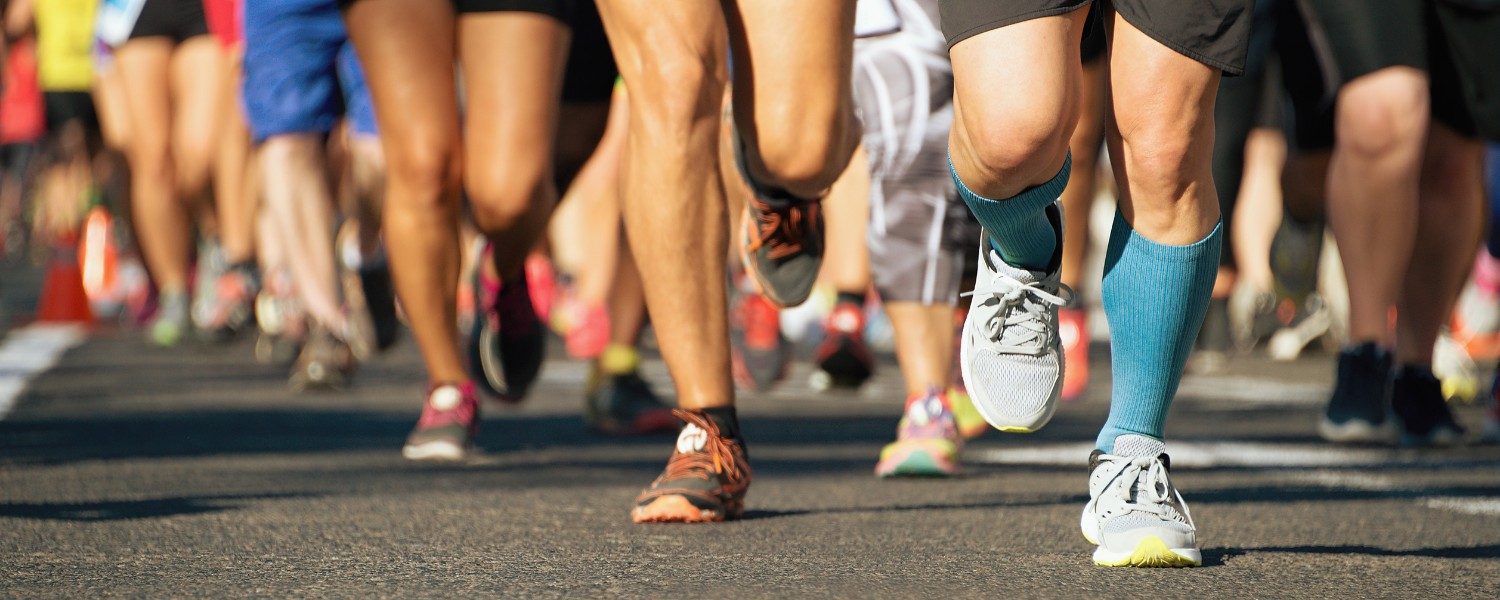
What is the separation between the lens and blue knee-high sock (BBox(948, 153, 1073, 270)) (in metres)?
3.47

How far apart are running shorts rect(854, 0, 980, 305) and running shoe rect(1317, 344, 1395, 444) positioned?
45.0 inches

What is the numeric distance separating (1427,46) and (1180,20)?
2730 millimetres

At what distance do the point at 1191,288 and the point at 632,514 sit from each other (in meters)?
1.12

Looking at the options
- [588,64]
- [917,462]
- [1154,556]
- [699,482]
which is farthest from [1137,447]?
[588,64]

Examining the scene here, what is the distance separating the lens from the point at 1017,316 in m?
3.54

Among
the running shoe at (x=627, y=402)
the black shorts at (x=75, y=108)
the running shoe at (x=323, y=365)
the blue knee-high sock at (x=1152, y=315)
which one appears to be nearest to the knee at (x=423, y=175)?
the running shoe at (x=627, y=402)

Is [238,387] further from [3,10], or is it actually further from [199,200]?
[3,10]

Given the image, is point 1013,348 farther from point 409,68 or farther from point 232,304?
point 232,304

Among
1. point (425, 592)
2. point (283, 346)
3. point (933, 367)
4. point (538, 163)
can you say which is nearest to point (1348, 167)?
point (933, 367)

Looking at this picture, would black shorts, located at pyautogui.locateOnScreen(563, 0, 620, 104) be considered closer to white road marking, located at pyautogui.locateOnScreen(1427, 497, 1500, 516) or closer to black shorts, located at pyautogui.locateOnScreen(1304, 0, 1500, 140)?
black shorts, located at pyautogui.locateOnScreen(1304, 0, 1500, 140)

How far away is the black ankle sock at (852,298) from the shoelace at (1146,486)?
3.56m

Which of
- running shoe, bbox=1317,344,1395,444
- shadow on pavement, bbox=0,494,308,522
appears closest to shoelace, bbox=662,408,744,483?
shadow on pavement, bbox=0,494,308,522

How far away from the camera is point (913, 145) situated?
17.3ft

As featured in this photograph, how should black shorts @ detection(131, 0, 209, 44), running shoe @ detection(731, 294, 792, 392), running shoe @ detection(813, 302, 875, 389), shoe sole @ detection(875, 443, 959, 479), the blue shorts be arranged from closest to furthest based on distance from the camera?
shoe sole @ detection(875, 443, 959, 479) → the blue shorts → running shoe @ detection(813, 302, 875, 389) → running shoe @ detection(731, 294, 792, 392) → black shorts @ detection(131, 0, 209, 44)
